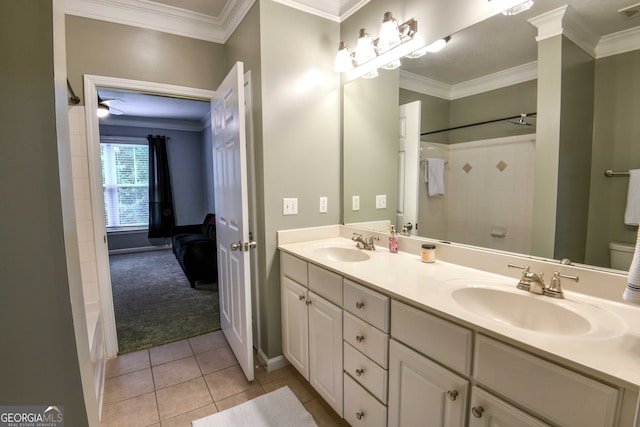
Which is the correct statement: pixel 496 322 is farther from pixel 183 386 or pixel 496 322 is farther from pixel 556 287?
pixel 183 386

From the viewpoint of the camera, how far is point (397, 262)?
163 cm

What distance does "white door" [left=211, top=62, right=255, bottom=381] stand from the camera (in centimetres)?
183

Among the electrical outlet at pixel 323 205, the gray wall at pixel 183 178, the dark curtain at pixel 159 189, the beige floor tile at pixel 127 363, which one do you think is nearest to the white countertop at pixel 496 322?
the electrical outlet at pixel 323 205

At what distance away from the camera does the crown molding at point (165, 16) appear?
208 cm

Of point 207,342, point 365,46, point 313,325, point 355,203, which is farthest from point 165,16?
point 207,342

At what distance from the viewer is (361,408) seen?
4.61 feet

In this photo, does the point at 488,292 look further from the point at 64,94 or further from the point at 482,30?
the point at 64,94

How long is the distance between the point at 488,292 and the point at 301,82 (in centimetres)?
173

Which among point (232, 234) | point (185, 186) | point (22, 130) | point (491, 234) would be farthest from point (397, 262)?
point (185, 186)

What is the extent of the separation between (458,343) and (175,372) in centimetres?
203

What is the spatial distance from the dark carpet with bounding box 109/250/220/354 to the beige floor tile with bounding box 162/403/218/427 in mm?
954

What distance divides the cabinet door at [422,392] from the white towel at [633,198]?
2.67 feet

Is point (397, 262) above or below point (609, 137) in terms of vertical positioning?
below

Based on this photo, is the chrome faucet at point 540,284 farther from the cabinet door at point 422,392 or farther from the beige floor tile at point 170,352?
the beige floor tile at point 170,352
